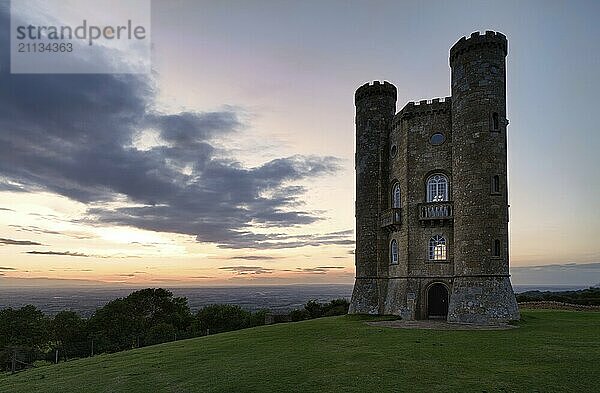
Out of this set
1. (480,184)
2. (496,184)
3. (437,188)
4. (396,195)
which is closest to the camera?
(480,184)

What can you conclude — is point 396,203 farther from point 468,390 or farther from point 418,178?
point 468,390

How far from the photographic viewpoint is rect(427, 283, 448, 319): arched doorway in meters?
38.7

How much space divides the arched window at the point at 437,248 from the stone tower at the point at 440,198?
71mm

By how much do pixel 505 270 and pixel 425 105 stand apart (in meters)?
13.3

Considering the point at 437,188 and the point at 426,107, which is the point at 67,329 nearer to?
the point at 437,188

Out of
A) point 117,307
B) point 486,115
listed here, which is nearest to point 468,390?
point 486,115

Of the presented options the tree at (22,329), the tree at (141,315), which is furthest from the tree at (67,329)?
the tree at (141,315)

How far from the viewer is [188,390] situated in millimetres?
17547

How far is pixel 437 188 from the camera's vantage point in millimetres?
37906

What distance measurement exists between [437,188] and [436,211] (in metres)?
1.94

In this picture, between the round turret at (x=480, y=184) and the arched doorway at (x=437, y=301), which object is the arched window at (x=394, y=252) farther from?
the round turret at (x=480, y=184)

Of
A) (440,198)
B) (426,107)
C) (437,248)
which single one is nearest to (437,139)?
(426,107)

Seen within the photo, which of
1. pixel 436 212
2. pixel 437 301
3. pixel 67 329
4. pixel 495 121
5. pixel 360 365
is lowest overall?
pixel 67 329

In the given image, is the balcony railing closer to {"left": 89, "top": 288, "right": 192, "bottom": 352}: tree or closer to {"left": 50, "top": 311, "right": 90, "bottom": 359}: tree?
{"left": 89, "top": 288, "right": 192, "bottom": 352}: tree
